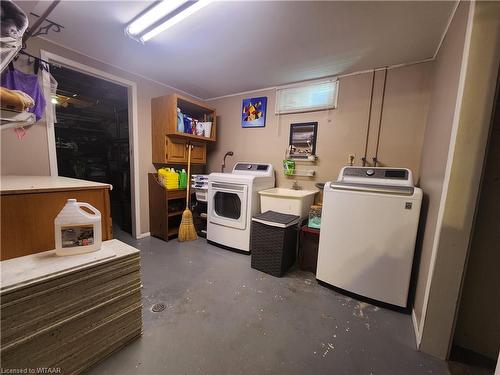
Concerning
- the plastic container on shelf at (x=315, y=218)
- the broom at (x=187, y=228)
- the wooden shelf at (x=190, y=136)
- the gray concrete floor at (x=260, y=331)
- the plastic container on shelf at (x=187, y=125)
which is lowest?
the gray concrete floor at (x=260, y=331)

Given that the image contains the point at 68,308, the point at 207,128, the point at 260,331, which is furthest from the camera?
the point at 207,128

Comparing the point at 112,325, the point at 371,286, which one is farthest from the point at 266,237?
the point at 112,325

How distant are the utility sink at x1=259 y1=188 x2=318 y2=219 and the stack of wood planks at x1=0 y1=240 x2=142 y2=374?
1618mm

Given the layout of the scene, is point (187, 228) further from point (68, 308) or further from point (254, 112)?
point (254, 112)

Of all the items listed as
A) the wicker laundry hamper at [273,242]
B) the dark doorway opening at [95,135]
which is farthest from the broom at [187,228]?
the wicker laundry hamper at [273,242]

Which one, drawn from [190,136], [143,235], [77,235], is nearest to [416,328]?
[77,235]

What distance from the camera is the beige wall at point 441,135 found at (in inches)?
48.3

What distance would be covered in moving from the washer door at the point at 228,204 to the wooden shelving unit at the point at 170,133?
Result: 0.80 metres

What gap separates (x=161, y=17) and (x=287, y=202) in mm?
2091

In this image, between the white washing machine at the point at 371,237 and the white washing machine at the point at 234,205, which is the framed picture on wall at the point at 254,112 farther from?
the white washing machine at the point at 371,237

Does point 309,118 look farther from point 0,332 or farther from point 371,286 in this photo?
point 0,332

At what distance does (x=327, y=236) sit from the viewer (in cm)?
184

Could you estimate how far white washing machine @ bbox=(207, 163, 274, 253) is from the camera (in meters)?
2.47

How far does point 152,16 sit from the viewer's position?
5.06 feet
